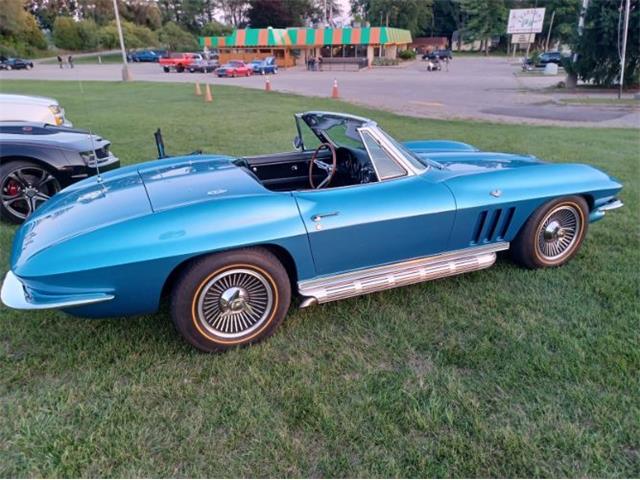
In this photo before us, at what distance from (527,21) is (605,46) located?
29.8 meters

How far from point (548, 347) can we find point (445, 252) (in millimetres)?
890

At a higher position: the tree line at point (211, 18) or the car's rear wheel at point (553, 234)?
the tree line at point (211, 18)

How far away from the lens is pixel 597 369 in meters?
2.46

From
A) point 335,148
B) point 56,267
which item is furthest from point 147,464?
point 335,148

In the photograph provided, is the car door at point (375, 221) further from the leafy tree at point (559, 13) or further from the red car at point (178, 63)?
the leafy tree at point (559, 13)

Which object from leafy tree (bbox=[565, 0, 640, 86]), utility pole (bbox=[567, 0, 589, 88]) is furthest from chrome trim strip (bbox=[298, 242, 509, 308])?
utility pole (bbox=[567, 0, 589, 88])

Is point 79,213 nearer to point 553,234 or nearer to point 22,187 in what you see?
point 22,187

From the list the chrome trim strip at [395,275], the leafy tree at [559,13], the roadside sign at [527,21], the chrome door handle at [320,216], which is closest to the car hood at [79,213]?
the chrome door handle at [320,216]

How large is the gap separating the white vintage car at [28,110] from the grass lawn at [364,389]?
4.16 metres

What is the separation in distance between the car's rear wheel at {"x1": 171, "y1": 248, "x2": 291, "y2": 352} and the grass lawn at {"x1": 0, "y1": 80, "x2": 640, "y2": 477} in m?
0.13

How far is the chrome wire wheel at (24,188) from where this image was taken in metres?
4.38

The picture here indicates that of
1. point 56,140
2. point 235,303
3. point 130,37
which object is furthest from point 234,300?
point 130,37

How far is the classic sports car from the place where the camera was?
2.33 meters

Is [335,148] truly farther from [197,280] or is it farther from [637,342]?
[637,342]
